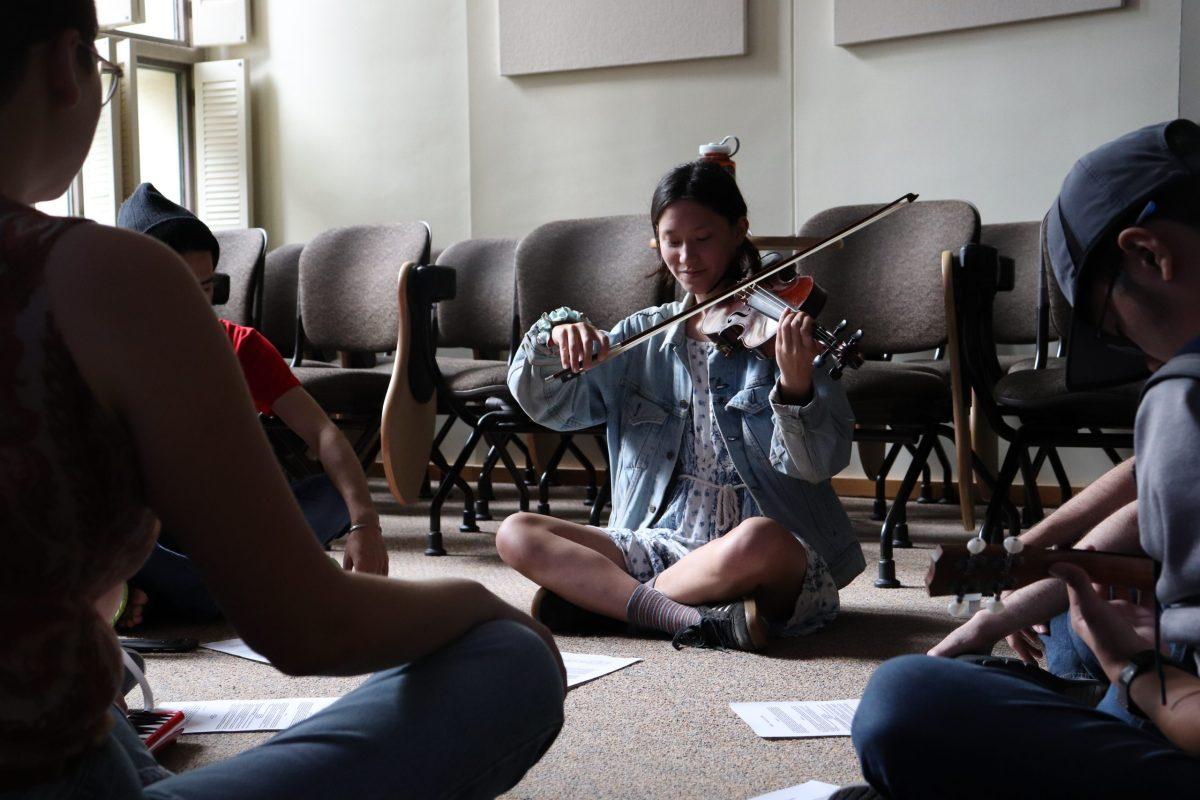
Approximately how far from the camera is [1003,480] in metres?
2.76

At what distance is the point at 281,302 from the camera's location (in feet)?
15.0

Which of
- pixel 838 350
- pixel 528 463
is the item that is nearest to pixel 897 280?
pixel 838 350

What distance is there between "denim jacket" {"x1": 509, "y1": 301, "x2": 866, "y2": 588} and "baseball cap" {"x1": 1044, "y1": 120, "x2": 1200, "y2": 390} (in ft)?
3.57

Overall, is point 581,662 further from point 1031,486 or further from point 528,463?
point 528,463

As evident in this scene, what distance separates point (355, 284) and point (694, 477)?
199cm

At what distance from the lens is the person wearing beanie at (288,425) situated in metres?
1.81

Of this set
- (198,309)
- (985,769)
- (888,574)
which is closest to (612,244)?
(888,574)

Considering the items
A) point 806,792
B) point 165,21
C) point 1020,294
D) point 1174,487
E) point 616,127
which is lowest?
point 806,792

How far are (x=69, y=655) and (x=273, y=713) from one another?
1.17 meters

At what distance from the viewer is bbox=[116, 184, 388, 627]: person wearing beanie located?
181 centimetres

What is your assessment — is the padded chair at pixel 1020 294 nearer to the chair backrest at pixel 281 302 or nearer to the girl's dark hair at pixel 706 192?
the girl's dark hair at pixel 706 192

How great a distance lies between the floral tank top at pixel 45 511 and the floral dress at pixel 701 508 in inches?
68.4

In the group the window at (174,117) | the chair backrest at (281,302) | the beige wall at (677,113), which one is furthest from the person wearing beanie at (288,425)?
the window at (174,117)

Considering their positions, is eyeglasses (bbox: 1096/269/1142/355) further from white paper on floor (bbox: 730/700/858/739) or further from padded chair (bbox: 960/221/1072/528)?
padded chair (bbox: 960/221/1072/528)
